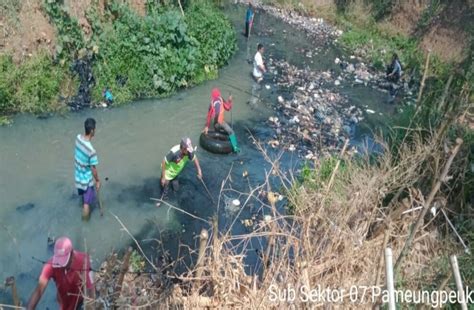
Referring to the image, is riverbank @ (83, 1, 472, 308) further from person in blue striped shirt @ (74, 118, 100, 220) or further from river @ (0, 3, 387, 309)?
person in blue striped shirt @ (74, 118, 100, 220)

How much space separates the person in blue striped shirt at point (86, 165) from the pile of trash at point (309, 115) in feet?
15.7

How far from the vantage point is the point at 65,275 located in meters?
4.70

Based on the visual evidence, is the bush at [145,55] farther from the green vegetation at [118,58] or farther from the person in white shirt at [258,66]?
the person in white shirt at [258,66]

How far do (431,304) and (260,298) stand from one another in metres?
1.53

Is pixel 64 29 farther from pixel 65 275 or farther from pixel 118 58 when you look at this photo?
pixel 65 275

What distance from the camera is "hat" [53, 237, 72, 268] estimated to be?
4.52 meters

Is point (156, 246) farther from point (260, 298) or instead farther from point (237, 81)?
point (237, 81)

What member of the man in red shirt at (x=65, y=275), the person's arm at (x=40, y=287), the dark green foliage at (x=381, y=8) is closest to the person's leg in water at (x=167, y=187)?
the man in red shirt at (x=65, y=275)

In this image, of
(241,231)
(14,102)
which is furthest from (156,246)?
(14,102)

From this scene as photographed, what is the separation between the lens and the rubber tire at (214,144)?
33.6ft

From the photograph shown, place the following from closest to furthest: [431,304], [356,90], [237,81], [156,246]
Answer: [431,304] → [156,246] → [237,81] → [356,90]

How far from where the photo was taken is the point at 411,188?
6125mm

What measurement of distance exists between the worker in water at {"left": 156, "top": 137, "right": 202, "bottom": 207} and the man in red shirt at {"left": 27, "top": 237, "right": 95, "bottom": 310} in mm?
3279

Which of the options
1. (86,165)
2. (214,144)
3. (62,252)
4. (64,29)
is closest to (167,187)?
(214,144)
